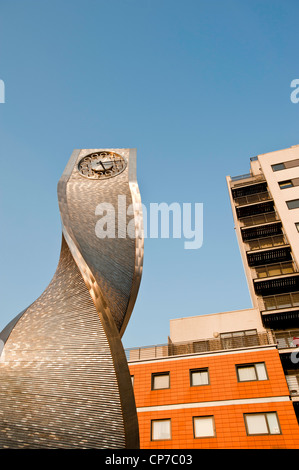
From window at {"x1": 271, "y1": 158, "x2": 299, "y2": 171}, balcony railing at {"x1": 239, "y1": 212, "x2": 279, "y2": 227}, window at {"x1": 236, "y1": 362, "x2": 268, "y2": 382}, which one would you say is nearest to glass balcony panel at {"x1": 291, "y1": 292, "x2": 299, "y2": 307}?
window at {"x1": 236, "y1": 362, "x2": 268, "y2": 382}

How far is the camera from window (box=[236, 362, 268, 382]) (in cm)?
1411

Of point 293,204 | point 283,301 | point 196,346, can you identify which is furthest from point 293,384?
point 293,204

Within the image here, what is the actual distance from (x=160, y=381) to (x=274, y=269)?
9674mm

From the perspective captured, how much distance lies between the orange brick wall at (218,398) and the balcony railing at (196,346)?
0.95 meters

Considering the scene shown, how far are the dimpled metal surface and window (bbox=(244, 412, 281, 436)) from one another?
6.79 meters

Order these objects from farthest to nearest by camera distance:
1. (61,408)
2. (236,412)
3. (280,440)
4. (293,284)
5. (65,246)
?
1. (293,284)
2. (236,412)
3. (280,440)
4. (65,246)
5. (61,408)

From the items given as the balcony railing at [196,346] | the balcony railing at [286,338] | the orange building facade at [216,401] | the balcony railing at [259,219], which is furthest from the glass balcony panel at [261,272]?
the orange building facade at [216,401]

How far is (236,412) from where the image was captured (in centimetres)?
1323

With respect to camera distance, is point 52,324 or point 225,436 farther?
point 225,436
